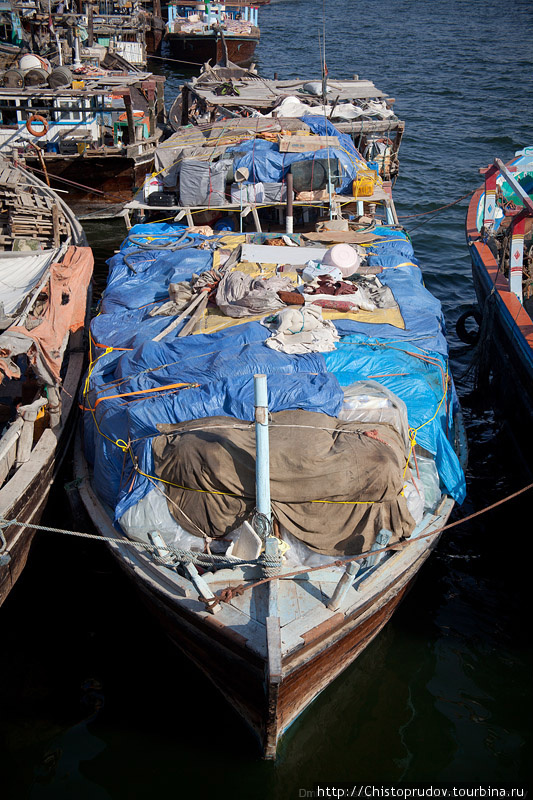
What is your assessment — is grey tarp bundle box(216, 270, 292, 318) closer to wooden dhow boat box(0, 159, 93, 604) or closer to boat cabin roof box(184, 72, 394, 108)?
wooden dhow boat box(0, 159, 93, 604)

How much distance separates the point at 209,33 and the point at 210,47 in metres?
0.87

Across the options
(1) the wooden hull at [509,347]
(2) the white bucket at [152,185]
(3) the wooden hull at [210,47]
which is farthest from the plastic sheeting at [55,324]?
(3) the wooden hull at [210,47]

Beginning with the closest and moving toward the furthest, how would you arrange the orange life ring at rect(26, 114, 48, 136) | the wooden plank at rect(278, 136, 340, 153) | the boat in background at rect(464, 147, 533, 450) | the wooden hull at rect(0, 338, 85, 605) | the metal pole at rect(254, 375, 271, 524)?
the metal pole at rect(254, 375, 271, 524) < the wooden hull at rect(0, 338, 85, 605) < the boat in background at rect(464, 147, 533, 450) < the wooden plank at rect(278, 136, 340, 153) < the orange life ring at rect(26, 114, 48, 136)

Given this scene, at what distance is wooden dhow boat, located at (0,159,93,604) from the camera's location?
9.31 m

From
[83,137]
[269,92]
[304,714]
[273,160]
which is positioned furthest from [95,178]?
[304,714]

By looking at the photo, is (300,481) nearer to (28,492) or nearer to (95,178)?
(28,492)

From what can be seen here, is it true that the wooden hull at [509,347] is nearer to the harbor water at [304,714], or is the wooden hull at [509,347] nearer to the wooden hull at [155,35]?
the harbor water at [304,714]

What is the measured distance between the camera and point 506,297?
1312 centimetres

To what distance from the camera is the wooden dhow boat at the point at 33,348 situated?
9312 mm

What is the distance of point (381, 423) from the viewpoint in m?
7.93

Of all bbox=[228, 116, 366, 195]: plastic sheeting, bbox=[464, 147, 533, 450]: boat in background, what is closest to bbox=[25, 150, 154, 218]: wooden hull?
bbox=[228, 116, 366, 195]: plastic sheeting

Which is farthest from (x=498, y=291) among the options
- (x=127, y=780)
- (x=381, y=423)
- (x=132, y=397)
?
(x=127, y=780)

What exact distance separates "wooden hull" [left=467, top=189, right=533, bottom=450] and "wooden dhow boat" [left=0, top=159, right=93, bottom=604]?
7.80 metres

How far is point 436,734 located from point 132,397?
5577 millimetres
